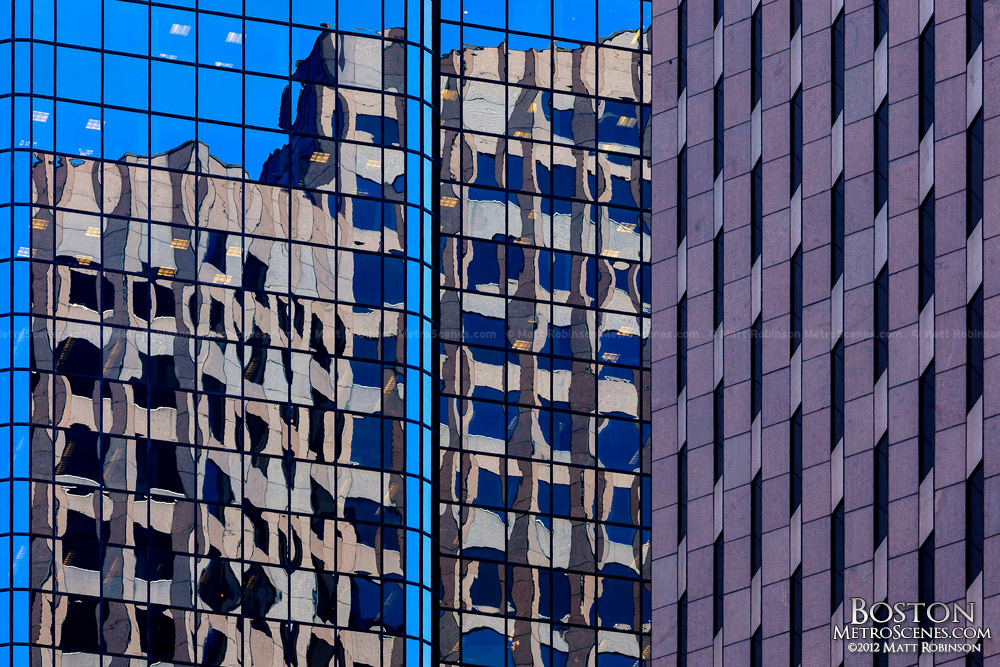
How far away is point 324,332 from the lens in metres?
70.6

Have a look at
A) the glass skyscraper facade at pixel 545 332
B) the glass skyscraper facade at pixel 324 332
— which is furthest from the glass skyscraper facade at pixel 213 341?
the glass skyscraper facade at pixel 545 332

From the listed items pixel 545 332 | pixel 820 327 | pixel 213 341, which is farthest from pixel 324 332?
pixel 820 327

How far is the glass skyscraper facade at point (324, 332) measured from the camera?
224 feet

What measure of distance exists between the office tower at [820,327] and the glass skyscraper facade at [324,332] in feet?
15.1

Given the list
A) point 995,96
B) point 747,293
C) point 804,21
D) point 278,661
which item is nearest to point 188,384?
point 278,661

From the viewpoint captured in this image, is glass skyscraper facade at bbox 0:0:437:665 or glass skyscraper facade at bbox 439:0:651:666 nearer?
glass skyscraper facade at bbox 0:0:437:665

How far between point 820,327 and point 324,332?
19.8 m

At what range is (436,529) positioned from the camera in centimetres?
7056

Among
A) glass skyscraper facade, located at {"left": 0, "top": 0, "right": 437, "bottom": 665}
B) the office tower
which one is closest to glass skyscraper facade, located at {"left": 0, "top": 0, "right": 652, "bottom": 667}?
glass skyscraper facade, located at {"left": 0, "top": 0, "right": 437, "bottom": 665}

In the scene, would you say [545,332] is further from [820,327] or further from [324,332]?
[820,327]

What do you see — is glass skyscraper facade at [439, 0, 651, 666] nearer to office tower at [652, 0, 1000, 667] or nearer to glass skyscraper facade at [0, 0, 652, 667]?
glass skyscraper facade at [0, 0, 652, 667]

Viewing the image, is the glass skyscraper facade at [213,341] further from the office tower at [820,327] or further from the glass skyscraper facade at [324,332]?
the office tower at [820,327]

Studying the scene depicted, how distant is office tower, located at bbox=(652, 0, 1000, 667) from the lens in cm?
5756

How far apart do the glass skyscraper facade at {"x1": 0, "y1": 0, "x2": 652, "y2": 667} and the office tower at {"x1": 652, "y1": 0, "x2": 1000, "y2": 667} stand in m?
4.61
